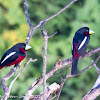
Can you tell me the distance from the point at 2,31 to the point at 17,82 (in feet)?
3.12

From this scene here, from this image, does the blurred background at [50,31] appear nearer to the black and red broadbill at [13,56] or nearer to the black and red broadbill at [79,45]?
the black and red broadbill at [13,56]

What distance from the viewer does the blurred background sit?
239 inches

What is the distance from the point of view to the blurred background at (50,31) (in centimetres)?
606

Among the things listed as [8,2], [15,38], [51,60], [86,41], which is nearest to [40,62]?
[51,60]

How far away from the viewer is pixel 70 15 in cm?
683

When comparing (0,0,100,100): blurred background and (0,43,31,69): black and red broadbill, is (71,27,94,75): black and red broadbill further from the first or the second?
Answer: (0,0,100,100): blurred background

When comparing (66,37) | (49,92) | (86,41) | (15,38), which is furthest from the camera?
(66,37)

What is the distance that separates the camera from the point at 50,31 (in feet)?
22.0

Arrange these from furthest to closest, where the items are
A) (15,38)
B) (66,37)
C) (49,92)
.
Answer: (66,37) < (15,38) < (49,92)

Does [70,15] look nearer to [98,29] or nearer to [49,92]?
[98,29]

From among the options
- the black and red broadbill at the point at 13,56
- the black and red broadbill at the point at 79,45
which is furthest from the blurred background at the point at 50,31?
the black and red broadbill at the point at 79,45

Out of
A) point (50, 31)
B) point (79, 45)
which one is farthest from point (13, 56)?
point (50, 31)

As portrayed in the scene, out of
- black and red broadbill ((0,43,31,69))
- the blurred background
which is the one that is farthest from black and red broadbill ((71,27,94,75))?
the blurred background

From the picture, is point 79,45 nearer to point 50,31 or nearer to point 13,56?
point 13,56
